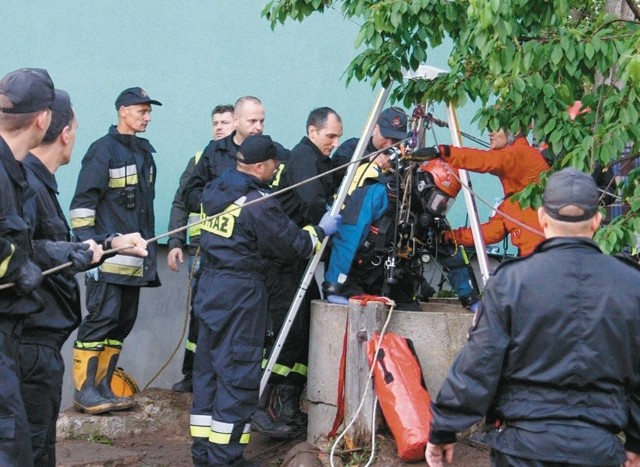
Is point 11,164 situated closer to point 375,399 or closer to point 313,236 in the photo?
point 313,236

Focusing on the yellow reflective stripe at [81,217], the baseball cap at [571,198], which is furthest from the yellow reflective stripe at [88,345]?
the baseball cap at [571,198]

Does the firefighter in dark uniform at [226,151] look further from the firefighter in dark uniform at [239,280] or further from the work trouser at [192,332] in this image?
the firefighter in dark uniform at [239,280]

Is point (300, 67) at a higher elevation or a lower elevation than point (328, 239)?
higher

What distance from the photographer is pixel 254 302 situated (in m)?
7.23

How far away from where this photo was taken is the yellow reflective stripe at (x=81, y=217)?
789 cm

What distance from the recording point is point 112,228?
8.09 metres

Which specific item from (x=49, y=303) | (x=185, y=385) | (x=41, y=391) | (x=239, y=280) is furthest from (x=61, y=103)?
(x=185, y=385)

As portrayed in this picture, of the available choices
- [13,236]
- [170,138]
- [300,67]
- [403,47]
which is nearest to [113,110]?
[170,138]

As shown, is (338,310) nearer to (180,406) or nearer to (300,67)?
(180,406)

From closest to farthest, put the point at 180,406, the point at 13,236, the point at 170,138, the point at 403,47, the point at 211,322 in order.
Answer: the point at 13,236
the point at 403,47
the point at 211,322
the point at 180,406
the point at 170,138

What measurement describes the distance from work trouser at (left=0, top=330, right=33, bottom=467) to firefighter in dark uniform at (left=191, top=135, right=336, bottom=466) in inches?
96.2

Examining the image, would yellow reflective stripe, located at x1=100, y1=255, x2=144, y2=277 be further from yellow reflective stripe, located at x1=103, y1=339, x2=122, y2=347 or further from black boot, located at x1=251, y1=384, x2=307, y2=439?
black boot, located at x1=251, y1=384, x2=307, y2=439

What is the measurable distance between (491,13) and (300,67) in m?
4.65

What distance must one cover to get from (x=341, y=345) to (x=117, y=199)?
185cm
